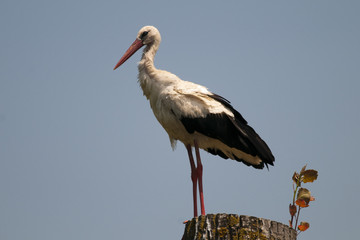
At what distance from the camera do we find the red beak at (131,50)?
8383mm

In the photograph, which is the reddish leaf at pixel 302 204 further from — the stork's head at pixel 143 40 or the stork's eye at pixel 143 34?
the stork's eye at pixel 143 34

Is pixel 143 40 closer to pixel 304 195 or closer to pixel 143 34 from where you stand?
pixel 143 34

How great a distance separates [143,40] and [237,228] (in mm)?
5182

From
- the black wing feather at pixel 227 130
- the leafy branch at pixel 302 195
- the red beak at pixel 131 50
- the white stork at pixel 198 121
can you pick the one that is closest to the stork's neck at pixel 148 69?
the white stork at pixel 198 121

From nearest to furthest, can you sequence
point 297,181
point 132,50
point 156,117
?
point 297,181, point 156,117, point 132,50

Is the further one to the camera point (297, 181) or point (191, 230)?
point (297, 181)

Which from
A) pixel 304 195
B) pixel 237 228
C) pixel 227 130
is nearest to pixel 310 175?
pixel 304 195

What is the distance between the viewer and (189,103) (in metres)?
7.04

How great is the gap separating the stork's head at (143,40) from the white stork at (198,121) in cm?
89

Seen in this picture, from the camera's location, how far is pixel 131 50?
8.40 meters

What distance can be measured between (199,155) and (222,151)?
54 centimetres

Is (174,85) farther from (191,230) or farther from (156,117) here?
(191,230)

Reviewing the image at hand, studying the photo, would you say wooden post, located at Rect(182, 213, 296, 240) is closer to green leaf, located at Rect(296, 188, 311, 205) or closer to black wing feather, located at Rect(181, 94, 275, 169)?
green leaf, located at Rect(296, 188, 311, 205)

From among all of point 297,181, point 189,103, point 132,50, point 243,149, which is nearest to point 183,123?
point 189,103
